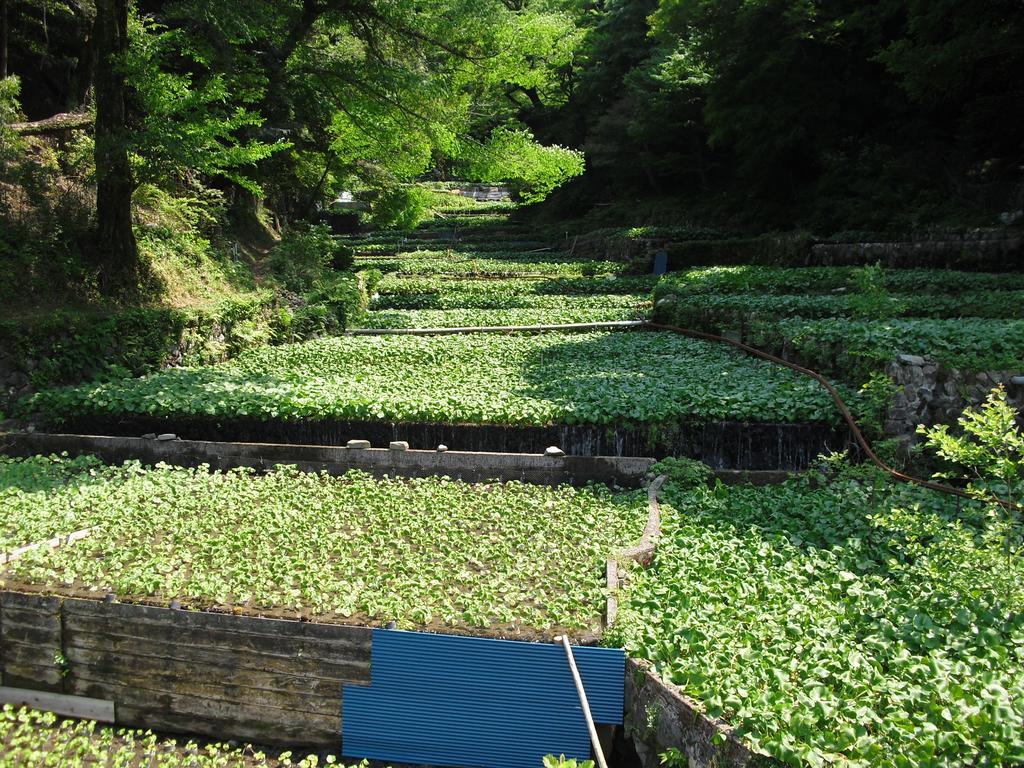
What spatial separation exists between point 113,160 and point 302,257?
311 inches

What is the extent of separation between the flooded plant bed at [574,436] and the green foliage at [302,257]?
830 centimetres

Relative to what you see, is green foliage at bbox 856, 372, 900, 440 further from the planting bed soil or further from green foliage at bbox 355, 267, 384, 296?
green foliage at bbox 355, 267, 384, 296

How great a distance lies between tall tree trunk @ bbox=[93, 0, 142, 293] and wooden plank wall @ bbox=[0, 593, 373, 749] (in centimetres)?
785

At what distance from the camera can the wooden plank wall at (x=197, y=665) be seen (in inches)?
194

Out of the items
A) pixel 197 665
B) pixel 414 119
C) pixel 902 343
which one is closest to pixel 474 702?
pixel 197 665

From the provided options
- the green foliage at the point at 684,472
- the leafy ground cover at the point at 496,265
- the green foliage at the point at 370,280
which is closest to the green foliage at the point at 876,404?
the green foliage at the point at 684,472

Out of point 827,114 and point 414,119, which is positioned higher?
point 827,114

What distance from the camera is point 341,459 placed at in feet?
28.2

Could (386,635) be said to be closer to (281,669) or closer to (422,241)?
(281,669)

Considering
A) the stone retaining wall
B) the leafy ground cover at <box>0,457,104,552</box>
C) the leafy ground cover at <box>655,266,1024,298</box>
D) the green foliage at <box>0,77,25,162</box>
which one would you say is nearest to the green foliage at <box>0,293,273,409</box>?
the leafy ground cover at <box>0,457,104,552</box>

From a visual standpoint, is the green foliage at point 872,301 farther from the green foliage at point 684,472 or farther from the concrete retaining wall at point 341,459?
the concrete retaining wall at point 341,459

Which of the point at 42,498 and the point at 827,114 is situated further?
the point at 827,114

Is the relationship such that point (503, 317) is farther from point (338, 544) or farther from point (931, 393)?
point (338, 544)

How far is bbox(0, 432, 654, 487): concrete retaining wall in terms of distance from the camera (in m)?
8.18
